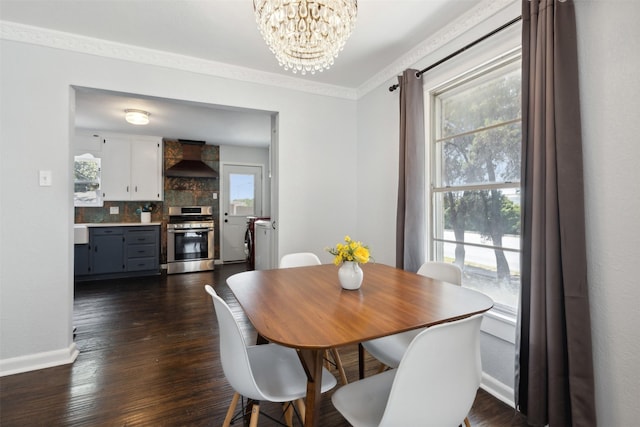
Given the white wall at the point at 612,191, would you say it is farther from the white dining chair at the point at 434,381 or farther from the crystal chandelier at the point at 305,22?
the crystal chandelier at the point at 305,22

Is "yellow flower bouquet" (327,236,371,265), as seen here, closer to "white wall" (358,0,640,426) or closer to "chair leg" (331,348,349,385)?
"chair leg" (331,348,349,385)

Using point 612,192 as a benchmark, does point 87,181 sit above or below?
above

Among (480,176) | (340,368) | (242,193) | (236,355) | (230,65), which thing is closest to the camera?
(236,355)

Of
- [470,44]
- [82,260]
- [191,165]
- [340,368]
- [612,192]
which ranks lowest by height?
[340,368]

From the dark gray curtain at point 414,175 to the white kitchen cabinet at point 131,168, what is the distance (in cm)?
482

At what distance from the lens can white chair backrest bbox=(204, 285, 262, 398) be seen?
1.07m

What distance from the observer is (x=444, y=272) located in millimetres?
1855

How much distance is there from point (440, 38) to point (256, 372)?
2634 mm

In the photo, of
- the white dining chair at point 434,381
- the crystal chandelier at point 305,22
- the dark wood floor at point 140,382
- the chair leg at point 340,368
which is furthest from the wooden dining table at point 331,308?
the crystal chandelier at point 305,22

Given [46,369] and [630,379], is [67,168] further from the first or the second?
[630,379]

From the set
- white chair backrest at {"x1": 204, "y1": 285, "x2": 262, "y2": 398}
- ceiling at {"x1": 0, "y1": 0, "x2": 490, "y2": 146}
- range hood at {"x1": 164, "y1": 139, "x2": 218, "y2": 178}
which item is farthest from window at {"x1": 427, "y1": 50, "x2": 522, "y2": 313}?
range hood at {"x1": 164, "y1": 139, "x2": 218, "y2": 178}

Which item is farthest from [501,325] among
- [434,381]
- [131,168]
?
[131,168]

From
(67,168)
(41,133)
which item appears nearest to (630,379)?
(67,168)

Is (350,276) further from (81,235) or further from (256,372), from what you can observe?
(81,235)
